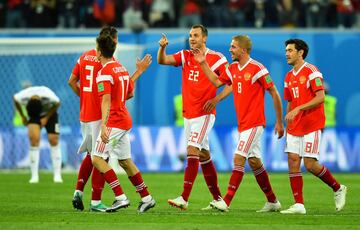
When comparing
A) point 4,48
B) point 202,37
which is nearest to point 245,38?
point 202,37

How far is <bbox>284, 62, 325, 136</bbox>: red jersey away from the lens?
44.0ft

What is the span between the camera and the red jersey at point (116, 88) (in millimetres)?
12719

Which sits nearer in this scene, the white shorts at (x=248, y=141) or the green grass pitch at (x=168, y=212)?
the green grass pitch at (x=168, y=212)

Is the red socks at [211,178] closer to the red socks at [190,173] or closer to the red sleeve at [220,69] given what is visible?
the red socks at [190,173]

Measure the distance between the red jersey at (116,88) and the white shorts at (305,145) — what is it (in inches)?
87.7

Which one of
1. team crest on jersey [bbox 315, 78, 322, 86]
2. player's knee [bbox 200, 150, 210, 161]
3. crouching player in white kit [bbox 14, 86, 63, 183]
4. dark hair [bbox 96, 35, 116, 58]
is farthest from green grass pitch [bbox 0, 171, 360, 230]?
dark hair [bbox 96, 35, 116, 58]

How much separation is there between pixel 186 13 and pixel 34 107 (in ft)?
31.6

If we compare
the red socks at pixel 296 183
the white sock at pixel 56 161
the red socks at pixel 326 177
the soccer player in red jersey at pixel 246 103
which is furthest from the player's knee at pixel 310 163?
the white sock at pixel 56 161

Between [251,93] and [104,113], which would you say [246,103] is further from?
[104,113]

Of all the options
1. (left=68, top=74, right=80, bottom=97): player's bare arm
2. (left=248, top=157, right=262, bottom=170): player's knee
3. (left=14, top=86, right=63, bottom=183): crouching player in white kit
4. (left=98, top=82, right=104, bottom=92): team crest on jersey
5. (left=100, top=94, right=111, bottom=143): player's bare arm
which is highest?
(left=98, top=82, right=104, bottom=92): team crest on jersey

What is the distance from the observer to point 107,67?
1280 cm

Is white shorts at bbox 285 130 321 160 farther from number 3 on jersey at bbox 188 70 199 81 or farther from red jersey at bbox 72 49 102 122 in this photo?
red jersey at bbox 72 49 102 122

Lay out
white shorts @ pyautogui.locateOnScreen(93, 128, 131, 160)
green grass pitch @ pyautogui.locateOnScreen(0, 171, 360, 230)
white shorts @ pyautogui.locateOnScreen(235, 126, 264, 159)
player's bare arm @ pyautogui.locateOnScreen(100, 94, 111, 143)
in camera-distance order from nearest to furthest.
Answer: green grass pitch @ pyautogui.locateOnScreen(0, 171, 360, 230) < player's bare arm @ pyautogui.locateOnScreen(100, 94, 111, 143) < white shorts @ pyautogui.locateOnScreen(93, 128, 131, 160) < white shorts @ pyautogui.locateOnScreen(235, 126, 264, 159)

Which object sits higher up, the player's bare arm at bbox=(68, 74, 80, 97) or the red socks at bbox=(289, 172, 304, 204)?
the player's bare arm at bbox=(68, 74, 80, 97)
